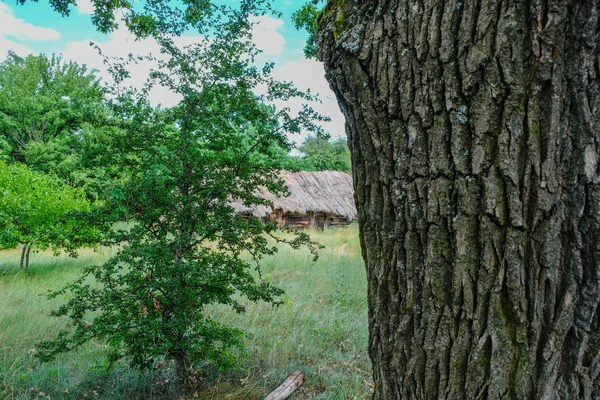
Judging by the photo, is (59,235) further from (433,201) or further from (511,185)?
(511,185)

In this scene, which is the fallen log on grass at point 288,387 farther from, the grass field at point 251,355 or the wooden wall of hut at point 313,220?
the wooden wall of hut at point 313,220

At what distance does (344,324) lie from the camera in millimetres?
4973

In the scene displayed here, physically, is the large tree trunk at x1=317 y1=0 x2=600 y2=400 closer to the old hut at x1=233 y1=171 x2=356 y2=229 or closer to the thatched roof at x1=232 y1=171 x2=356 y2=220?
the thatched roof at x1=232 y1=171 x2=356 y2=220

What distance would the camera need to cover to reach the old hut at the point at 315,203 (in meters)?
20.0

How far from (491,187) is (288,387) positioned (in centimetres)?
285

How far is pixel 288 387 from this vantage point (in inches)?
134

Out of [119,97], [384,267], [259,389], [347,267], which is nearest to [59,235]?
[119,97]

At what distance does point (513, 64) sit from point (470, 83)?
0.12 metres

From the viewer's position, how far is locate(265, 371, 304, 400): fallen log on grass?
3.29 metres

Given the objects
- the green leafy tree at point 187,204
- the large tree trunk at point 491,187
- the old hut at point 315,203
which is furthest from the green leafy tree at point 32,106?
the large tree trunk at point 491,187

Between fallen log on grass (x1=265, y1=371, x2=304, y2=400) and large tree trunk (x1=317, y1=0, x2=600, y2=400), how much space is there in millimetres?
2199

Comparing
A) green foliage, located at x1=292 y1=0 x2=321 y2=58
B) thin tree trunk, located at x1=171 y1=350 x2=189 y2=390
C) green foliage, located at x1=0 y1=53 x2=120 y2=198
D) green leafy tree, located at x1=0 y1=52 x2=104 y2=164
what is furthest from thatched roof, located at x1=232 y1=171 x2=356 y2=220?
thin tree trunk, located at x1=171 y1=350 x2=189 y2=390

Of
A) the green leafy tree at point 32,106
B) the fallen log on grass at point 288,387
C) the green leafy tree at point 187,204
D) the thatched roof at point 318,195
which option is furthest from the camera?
the green leafy tree at point 32,106

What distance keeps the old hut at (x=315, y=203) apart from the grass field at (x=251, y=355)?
13.0m
